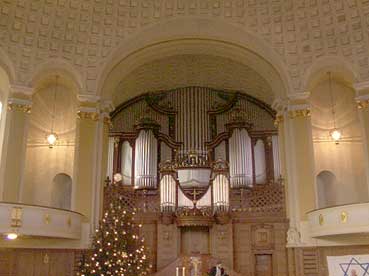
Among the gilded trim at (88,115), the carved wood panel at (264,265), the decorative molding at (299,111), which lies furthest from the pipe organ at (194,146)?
the decorative molding at (299,111)

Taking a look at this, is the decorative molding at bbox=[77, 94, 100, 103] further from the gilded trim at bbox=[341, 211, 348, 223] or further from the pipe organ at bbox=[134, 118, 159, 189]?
the gilded trim at bbox=[341, 211, 348, 223]

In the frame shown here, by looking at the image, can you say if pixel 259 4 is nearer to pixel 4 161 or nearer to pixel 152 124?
pixel 152 124

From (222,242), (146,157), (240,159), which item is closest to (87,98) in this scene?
(146,157)

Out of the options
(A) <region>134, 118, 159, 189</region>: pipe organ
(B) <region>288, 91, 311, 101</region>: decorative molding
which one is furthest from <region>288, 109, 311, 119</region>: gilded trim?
(A) <region>134, 118, 159, 189</region>: pipe organ

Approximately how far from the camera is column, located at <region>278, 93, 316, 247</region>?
1754 cm

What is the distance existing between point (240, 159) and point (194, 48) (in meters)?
5.68

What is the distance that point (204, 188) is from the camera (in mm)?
20562

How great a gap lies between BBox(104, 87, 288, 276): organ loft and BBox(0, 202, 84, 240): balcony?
8.68 ft

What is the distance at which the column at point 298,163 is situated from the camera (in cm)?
1754

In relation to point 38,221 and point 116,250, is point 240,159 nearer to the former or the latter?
point 116,250

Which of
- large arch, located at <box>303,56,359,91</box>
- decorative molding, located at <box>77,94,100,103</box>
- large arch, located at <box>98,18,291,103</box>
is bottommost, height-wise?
decorative molding, located at <box>77,94,100,103</box>

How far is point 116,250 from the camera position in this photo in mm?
16266

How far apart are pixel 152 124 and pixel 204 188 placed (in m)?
4.76

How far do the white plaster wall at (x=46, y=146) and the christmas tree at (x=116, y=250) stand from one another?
361 cm
